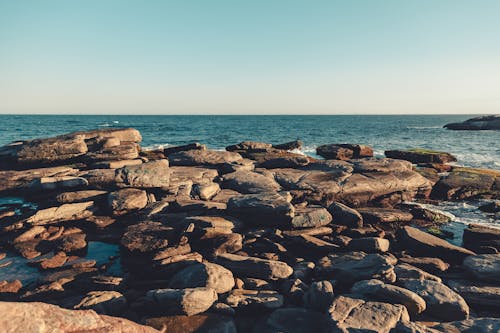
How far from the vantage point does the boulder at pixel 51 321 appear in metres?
4.57

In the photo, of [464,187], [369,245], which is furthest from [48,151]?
[464,187]

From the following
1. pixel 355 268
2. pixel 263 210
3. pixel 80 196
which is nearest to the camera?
pixel 355 268

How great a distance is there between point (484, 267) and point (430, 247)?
5.61ft

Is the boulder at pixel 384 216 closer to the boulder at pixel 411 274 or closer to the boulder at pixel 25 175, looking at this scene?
the boulder at pixel 411 274

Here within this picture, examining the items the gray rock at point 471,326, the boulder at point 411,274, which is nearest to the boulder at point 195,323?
the gray rock at point 471,326

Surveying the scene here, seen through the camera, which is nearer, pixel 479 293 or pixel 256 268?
pixel 479 293

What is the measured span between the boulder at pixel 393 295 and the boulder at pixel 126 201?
901 centimetres

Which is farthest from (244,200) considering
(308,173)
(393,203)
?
(393,203)

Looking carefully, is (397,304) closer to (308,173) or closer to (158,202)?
(158,202)

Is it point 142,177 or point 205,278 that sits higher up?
point 142,177

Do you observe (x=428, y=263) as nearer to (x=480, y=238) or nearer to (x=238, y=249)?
(x=480, y=238)

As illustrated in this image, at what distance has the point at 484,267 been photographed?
8.66 metres

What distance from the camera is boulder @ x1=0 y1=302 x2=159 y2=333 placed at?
457 centimetres

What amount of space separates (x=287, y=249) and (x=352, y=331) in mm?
4718
